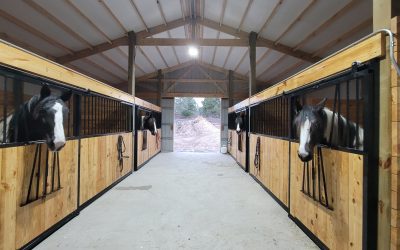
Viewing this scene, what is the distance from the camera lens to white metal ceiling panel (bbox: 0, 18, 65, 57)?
4395 millimetres

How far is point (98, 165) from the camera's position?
11.1ft

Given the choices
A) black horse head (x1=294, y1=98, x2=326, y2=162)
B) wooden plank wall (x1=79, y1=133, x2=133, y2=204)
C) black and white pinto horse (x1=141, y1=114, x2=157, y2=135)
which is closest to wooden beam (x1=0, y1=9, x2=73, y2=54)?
black and white pinto horse (x1=141, y1=114, x2=157, y2=135)

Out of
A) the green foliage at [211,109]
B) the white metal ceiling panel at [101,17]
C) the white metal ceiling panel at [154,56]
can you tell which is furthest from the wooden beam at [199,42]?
the green foliage at [211,109]

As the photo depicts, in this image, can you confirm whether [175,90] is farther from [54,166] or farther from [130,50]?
[54,166]

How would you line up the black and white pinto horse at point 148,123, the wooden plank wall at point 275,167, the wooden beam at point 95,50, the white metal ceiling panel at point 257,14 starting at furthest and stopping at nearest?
the black and white pinto horse at point 148,123 → the wooden beam at point 95,50 → the white metal ceiling panel at point 257,14 → the wooden plank wall at point 275,167

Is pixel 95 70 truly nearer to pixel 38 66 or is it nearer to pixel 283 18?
pixel 283 18

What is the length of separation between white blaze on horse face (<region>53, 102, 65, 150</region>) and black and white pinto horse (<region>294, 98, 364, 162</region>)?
6.28 feet

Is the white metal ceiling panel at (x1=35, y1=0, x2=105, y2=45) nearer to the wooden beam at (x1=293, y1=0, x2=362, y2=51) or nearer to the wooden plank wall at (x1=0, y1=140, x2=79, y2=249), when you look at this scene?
the wooden plank wall at (x1=0, y1=140, x2=79, y2=249)

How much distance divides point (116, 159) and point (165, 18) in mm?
3806

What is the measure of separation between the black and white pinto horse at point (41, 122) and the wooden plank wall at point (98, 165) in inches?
35.2

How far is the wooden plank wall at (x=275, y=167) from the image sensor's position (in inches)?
113

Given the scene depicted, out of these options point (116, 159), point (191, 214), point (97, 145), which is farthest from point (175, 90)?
point (191, 214)

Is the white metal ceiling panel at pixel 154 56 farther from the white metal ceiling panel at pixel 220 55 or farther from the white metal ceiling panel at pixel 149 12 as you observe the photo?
the white metal ceiling panel at pixel 220 55

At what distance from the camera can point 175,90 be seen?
33.3 ft
